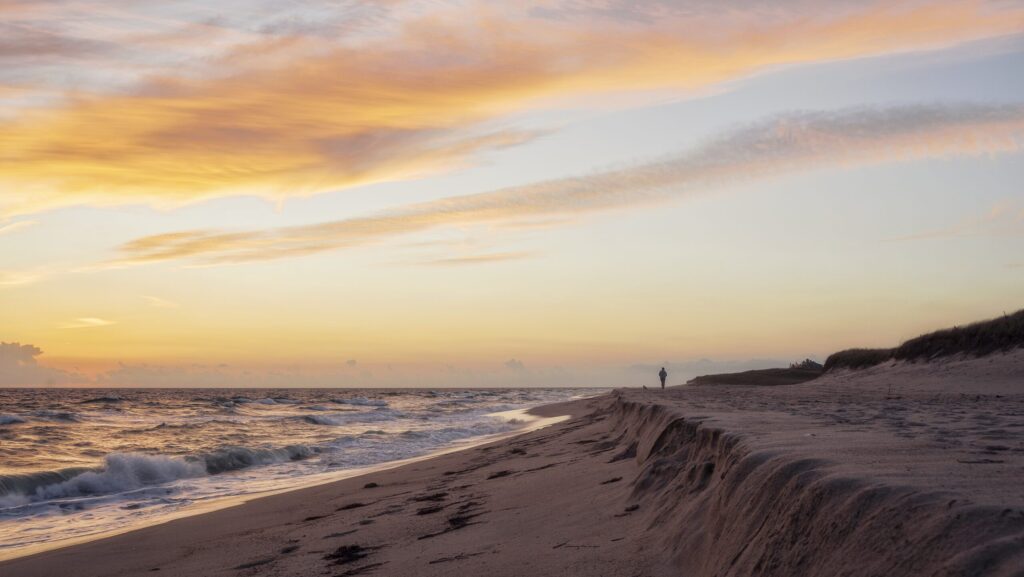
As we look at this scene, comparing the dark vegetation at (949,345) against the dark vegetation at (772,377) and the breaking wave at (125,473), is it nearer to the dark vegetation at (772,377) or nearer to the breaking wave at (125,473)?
the dark vegetation at (772,377)

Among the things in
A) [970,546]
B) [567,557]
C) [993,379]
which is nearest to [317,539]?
[567,557]

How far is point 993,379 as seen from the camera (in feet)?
53.2

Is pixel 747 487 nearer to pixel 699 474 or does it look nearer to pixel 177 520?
pixel 699 474

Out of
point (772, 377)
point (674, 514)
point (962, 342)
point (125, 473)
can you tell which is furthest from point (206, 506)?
point (772, 377)

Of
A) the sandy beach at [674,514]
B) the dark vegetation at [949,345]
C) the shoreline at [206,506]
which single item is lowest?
the shoreline at [206,506]

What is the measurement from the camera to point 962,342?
20094mm

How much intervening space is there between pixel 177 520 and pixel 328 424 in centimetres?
1902

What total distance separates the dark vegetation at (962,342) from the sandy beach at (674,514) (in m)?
12.6

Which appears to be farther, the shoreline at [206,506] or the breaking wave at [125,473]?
the breaking wave at [125,473]

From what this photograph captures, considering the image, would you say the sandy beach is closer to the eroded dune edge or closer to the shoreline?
the eroded dune edge


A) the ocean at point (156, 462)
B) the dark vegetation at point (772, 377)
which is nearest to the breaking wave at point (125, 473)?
the ocean at point (156, 462)

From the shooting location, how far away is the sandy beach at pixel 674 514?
253 cm

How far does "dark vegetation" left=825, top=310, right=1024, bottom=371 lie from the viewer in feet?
59.5

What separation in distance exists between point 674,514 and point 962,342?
18.8 m
